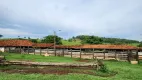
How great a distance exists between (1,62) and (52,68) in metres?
5.20

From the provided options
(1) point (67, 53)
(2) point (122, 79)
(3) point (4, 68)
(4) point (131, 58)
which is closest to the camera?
(2) point (122, 79)

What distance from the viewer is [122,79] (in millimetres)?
17250

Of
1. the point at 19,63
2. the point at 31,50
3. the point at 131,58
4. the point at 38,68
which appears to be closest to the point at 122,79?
the point at 38,68

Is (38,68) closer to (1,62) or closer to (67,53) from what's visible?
(1,62)

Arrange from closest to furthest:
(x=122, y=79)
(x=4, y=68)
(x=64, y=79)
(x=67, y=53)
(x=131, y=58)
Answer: (x=64, y=79) < (x=122, y=79) < (x=4, y=68) < (x=131, y=58) < (x=67, y=53)

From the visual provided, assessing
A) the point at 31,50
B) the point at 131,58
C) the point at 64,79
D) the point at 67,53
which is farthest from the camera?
the point at 31,50

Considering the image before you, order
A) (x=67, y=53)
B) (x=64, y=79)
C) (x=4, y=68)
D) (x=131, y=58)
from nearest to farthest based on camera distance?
1. (x=64, y=79)
2. (x=4, y=68)
3. (x=131, y=58)
4. (x=67, y=53)

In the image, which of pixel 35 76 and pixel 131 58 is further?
pixel 131 58

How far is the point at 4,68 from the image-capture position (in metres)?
20.9

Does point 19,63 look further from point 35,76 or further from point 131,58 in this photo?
point 131,58

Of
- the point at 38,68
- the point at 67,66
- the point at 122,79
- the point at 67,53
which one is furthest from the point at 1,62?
the point at 67,53

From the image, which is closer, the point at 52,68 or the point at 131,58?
the point at 52,68

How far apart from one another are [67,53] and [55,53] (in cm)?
310

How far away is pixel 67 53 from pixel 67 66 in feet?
76.7
